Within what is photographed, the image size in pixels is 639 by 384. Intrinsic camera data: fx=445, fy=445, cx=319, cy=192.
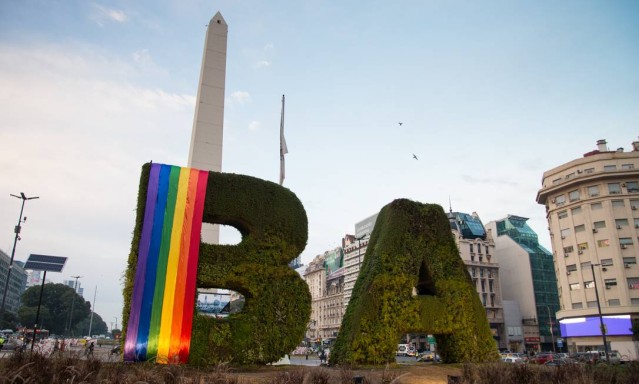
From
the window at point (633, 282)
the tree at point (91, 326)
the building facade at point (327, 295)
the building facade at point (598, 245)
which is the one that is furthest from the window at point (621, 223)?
the tree at point (91, 326)

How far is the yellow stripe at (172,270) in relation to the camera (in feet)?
45.0

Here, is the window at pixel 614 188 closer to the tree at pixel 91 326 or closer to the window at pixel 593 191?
the window at pixel 593 191

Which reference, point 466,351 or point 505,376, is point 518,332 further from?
point 505,376

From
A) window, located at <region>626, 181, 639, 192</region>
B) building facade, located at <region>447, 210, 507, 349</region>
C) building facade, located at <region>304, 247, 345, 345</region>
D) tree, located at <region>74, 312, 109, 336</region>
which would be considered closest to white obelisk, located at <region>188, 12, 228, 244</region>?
window, located at <region>626, 181, 639, 192</region>

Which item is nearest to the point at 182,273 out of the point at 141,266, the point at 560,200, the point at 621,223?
the point at 141,266

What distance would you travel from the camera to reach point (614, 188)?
171ft

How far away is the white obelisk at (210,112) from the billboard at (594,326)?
1688 inches

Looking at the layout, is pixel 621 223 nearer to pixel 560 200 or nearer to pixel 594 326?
pixel 560 200

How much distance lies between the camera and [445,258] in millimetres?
17656

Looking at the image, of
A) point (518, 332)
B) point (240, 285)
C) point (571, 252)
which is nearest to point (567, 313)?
point (571, 252)

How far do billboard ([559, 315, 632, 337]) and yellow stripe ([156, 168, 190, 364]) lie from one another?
4908 cm

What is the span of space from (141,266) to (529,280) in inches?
3394

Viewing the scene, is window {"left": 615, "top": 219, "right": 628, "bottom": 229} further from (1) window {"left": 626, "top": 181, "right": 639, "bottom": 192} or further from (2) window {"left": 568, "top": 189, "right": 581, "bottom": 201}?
(2) window {"left": 568, "top": 189, "right": 581, "bottom": 201}

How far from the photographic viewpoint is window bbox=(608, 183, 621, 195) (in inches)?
2040
